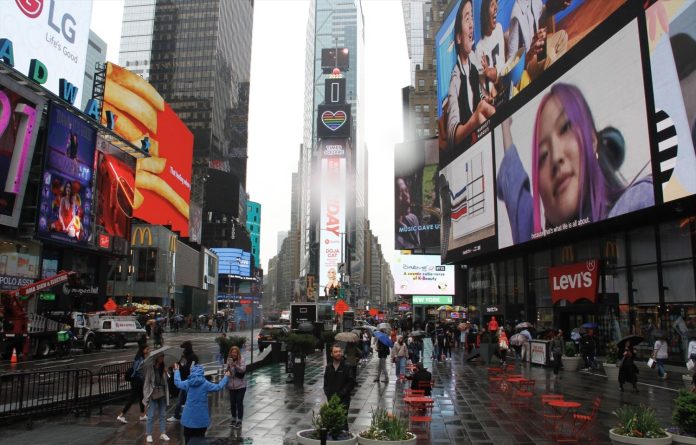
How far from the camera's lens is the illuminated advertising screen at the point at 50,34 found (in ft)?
131

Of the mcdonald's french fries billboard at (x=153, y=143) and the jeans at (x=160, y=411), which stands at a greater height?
the mcdonald's french fries billboard at (x=153, y=143)

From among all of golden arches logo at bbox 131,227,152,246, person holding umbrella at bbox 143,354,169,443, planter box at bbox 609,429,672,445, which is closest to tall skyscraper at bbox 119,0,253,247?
Result: golden arches logo at bbox 131,227,152,246

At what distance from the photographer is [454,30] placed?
45875 mm

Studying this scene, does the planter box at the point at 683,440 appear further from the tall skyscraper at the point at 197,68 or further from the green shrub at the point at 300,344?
the tall skyscraper at the point at 197,68

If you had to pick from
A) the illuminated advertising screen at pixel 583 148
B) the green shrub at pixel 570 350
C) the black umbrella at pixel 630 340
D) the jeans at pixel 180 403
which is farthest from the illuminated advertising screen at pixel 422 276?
the jeans at pixel 180 403

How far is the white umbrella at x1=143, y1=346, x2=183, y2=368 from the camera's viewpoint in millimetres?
10617

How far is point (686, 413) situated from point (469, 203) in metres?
33.1

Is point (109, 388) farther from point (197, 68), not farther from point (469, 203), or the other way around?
point (197, 68)

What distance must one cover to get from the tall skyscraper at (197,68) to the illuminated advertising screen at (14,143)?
9144 centimetres

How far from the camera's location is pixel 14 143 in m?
33.7

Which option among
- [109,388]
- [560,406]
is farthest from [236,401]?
[560,406]

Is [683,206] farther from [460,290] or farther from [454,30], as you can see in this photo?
[460,290]

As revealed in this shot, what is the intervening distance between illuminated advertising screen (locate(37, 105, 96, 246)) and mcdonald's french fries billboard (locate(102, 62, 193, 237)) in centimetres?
1129

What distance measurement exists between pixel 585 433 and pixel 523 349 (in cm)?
1720
